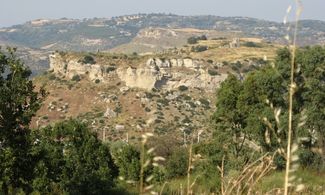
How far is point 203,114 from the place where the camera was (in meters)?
81.6

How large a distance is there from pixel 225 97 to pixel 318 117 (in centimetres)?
453

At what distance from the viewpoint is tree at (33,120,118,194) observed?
13367mm

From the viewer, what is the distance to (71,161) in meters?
17.9

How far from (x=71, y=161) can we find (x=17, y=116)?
568 cm

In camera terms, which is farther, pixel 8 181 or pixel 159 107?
pixel 159 107

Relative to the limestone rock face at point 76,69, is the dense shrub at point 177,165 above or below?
above

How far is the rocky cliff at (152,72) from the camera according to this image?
9338 cm

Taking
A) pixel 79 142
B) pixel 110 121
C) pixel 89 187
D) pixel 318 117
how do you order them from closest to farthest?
pixel 89 187 < pixel 79 142 < pixel 318 117 < pixel 110 121

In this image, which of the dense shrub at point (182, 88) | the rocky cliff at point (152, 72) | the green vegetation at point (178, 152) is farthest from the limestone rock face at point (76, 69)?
the green vegetation at point (178, 152)

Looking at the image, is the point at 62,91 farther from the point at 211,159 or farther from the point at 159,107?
the point at 211,159

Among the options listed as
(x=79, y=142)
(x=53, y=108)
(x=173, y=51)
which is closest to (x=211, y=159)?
(x=79, y=142)

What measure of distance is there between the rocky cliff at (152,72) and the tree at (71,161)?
70162mm

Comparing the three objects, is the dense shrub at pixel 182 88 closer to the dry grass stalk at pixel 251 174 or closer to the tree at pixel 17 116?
the tree at pixel 17 116

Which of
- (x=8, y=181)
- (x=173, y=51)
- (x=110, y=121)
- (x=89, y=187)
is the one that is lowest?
(x=110, y=121)
